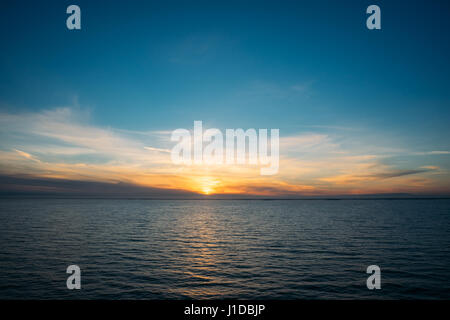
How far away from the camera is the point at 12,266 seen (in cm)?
2730

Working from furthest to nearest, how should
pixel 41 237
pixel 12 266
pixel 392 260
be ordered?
pixel 41 237 < pixel 392 260 < pixel 12 266

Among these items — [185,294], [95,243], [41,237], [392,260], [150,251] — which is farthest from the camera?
[41,237]

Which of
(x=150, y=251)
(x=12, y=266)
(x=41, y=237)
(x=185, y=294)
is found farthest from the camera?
(x=41, y=237)

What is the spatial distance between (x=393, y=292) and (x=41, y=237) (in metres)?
50.4
